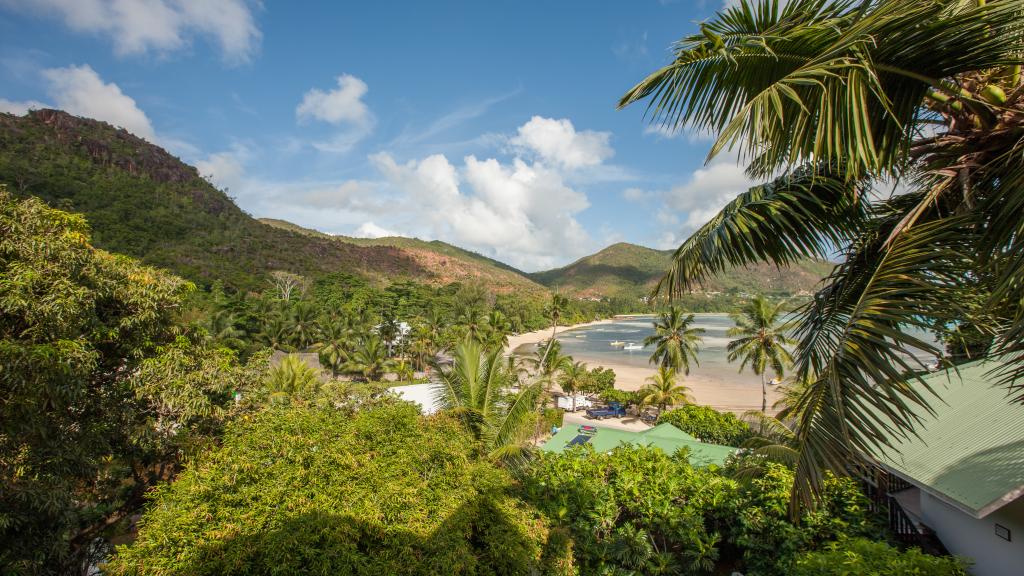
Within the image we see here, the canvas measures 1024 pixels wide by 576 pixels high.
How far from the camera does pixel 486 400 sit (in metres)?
8.56

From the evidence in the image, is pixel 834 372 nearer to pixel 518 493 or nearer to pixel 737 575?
pixel 518 493

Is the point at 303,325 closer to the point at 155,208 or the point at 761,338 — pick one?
the point at 761,338

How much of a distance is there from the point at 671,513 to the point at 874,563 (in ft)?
9.58

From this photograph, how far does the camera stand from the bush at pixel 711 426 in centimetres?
1500

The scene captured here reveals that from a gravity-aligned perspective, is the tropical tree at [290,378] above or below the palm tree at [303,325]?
below

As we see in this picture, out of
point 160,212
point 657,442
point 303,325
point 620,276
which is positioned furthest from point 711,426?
point 620,276

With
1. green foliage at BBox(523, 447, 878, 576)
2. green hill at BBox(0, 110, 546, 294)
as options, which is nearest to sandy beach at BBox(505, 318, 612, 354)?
green hill at BBox(0, 110, 546, 294)

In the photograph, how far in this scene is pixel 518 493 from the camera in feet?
18.4

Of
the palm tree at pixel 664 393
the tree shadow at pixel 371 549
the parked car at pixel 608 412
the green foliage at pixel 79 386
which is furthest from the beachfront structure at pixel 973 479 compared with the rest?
the parked car at pixel 608 412

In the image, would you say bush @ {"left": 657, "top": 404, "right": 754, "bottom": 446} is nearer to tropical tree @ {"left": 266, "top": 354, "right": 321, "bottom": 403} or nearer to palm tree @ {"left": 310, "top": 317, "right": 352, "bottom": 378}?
tropical tree @ {"left": 266, "top": 354, "right": 321, "bottom": 403}

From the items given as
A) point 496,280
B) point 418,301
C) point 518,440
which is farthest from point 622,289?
point 518,440

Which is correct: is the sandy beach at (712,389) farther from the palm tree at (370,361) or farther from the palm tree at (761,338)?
the palm tree at (370,361)

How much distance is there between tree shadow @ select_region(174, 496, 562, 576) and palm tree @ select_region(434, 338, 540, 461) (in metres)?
2.79

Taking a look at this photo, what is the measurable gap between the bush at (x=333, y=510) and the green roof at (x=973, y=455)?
388cm
